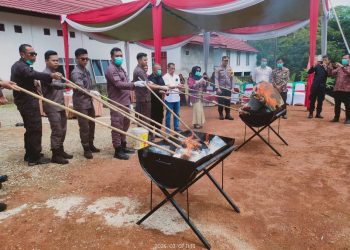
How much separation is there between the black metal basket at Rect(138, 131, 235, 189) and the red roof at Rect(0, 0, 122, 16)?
10187 mm

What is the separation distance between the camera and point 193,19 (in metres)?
8.72

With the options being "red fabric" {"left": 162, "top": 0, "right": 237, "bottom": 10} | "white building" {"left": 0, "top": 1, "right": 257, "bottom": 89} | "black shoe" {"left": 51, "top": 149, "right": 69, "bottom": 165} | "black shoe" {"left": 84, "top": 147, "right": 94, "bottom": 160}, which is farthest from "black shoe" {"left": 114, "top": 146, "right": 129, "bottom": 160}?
"white building" {"left": 0, "top": 1, "right": 257, "bottom": 89}

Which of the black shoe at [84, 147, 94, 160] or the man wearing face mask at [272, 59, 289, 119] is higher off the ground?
the man wearing face mask at [272, 59, 289, 119]

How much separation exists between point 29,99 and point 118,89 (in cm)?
137

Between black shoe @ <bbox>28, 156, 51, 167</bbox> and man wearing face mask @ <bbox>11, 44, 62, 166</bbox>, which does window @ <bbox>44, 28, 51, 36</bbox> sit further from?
black shoe @ <bbox>28, 156, 51, 167</bbox>

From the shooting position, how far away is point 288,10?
7.54 metres

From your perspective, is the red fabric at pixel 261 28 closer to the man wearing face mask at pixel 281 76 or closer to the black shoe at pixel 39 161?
the man wearing face mask at pixel 281 76

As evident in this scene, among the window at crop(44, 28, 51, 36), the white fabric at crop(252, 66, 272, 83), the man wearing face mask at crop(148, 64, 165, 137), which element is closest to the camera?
the man wearing face mask at crop(148, 64, 165, 137)

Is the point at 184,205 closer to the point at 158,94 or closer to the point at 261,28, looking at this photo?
the point at 158,94

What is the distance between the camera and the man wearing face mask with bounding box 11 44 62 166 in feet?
13.0

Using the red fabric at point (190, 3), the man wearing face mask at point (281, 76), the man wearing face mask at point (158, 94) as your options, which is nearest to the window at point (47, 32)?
the red fabric at point (190, 3)

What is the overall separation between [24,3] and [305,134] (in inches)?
446

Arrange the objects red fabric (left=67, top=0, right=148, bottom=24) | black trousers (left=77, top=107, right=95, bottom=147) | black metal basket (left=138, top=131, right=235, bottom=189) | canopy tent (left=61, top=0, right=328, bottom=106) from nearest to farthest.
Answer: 1. black metal basket (left=138, top=131, right=235, bottom=189)
2. black trousers (left=77, top=107, right=95, bottom=147)
3. canopy tent (left=61, top=0, right=328, bottom=106)
4. red fabric (left=67, top=0, right=148, bottom=24)

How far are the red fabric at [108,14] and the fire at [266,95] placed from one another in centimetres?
367
